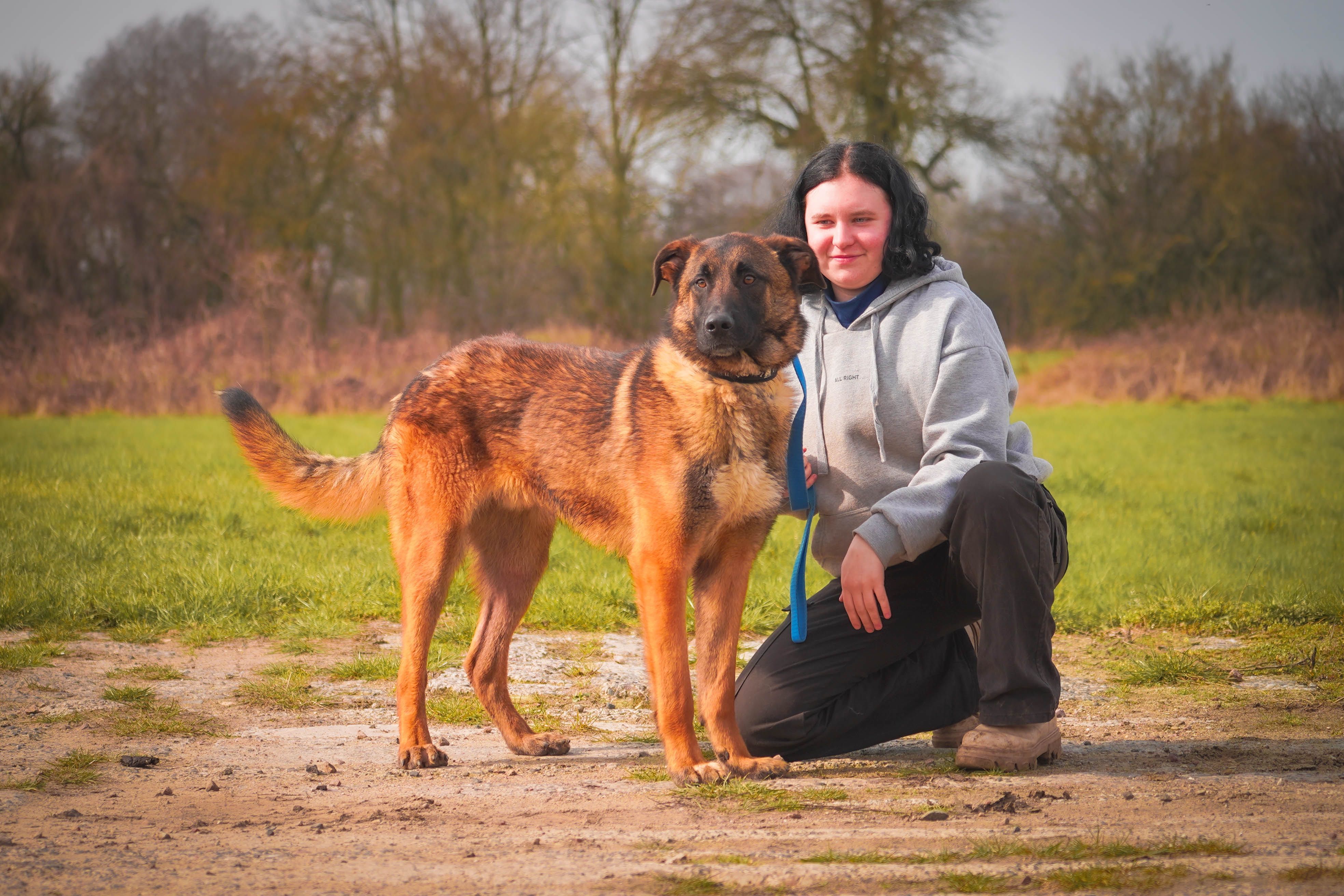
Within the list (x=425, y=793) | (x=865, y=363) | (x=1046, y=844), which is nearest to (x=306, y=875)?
(x=425, y=793)

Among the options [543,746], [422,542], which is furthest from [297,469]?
[543,746]

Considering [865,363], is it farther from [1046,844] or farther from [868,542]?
[1046,844]

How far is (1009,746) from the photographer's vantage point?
345 centimetres

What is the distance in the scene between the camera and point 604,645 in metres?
5.53

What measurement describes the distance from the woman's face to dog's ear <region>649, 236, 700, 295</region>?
0.48 meters

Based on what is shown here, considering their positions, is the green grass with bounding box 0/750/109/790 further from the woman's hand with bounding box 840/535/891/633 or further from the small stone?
the woman's hand with bounding box 840/535/891/633

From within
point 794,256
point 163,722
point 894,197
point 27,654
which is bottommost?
point 163,722

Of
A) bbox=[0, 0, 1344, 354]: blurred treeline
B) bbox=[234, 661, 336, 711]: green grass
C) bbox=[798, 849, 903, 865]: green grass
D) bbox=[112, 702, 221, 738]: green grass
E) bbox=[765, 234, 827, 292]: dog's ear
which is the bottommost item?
bbox=[234, 661, 336, 711]: green grass

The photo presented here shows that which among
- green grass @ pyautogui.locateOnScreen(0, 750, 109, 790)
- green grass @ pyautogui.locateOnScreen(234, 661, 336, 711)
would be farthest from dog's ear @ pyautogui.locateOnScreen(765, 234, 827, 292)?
green grass @ pyautogui.locateOnScreen(0, 750, 109, 790)

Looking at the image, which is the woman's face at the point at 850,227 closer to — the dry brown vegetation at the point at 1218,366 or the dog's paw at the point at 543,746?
the dog's paw at the point at 543,746

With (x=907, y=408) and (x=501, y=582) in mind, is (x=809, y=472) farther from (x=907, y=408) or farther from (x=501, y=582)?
(x=501, y=582)

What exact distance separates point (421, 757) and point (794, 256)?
2215 mm

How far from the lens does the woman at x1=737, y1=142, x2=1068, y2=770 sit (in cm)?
357

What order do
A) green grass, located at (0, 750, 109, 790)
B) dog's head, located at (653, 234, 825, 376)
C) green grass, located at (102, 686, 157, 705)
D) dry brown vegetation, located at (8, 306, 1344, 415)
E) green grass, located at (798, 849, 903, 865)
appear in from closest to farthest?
green grass, located at (798, 849, 903, 865), green grass, located at (0, 750, 109, 790), dog's head, located at (653, 234, 825, 376), green grass, located at (102, 686, 157, 705), dry brown vegetation, located at (8, 306, 1344, 415)
